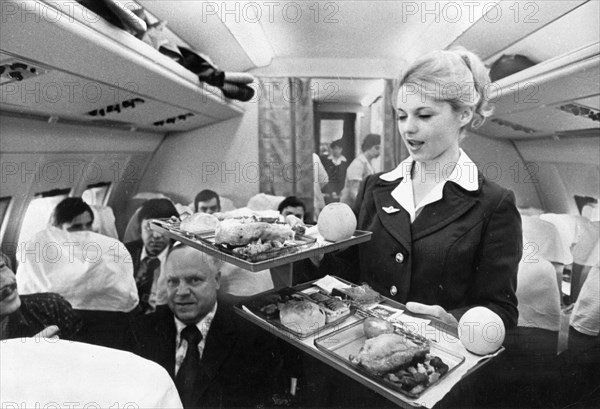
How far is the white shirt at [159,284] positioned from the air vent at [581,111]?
3.91 ft

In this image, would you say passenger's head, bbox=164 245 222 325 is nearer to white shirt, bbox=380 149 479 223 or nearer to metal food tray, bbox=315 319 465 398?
metal food tray, bbox=315 319 465 398

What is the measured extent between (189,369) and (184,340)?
0.08m

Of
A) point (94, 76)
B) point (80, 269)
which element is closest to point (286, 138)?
point (94, 76)

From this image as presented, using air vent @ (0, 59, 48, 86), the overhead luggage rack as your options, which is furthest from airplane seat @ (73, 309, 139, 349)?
air vent @ (0, 59, 48, 86)

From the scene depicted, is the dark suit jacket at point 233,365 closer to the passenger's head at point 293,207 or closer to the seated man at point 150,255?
the seated man at point 150,255

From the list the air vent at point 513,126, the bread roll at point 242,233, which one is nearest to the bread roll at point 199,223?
the bread roll at point 242,233

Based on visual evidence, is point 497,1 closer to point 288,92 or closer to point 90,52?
point 288,92

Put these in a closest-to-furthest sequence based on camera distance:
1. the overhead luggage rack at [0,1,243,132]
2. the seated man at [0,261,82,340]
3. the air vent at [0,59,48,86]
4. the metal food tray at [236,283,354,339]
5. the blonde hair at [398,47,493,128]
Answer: the overhead luggage rack at [0,1,243,132] < the air vent at [0,59,48,86] < the blonde hair at [398,47,493,128] < the metal food tray at [236,283,354,339] < the seated man at [0,261,82,340]

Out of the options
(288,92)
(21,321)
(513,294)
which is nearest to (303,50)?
(288,92)

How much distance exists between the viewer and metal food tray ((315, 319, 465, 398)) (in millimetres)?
1040

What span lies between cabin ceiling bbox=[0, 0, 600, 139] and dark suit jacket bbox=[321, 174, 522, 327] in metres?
0.22

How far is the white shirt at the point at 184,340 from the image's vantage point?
126cm

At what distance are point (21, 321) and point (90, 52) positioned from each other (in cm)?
84

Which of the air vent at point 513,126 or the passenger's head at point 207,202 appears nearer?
the air vent at point 513,126
